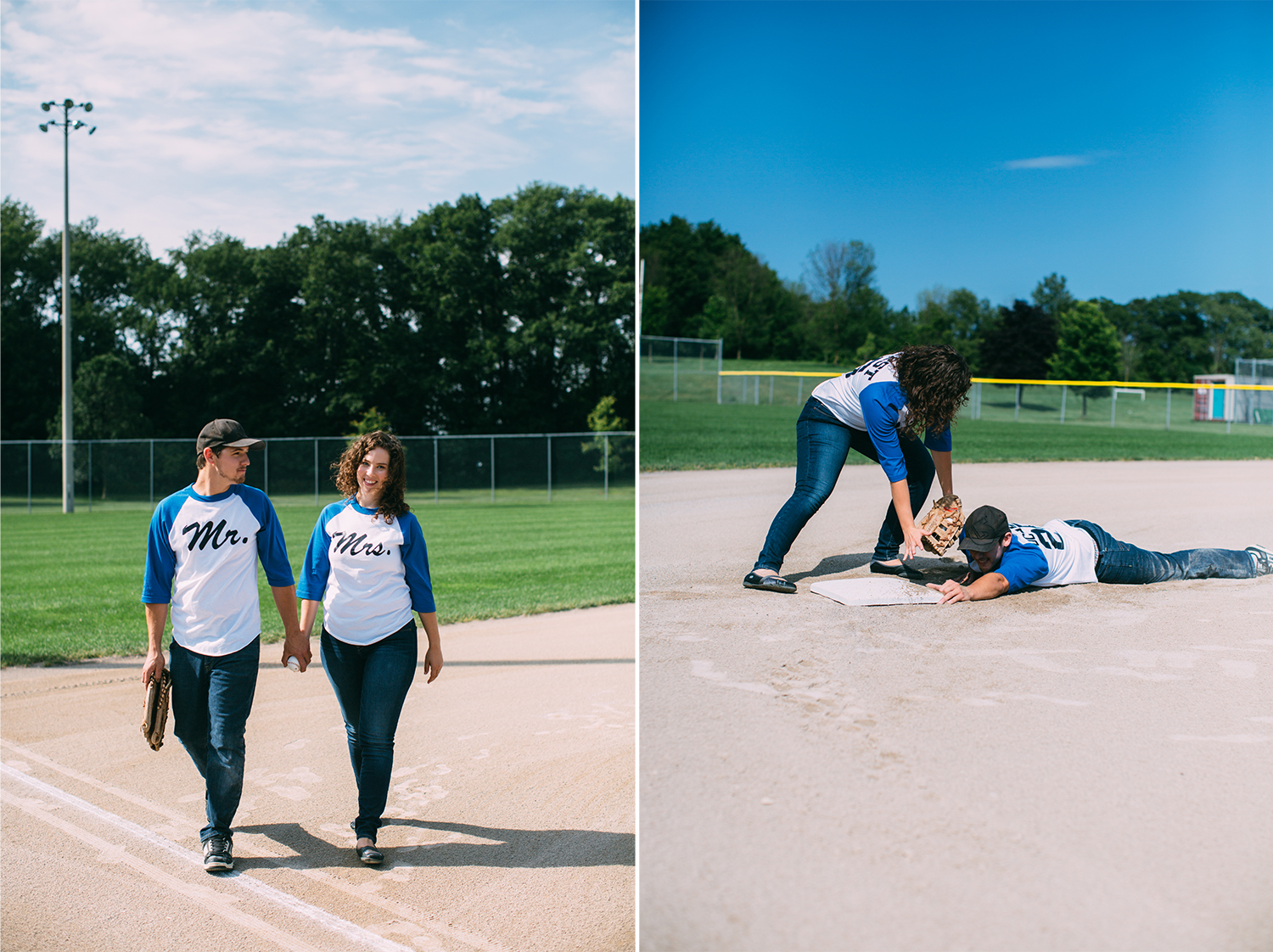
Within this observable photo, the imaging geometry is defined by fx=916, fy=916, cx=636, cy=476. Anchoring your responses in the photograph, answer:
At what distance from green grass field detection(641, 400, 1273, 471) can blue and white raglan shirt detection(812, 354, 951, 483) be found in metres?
6.97

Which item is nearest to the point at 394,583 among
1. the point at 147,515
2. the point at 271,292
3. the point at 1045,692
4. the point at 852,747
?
the point at 852,747

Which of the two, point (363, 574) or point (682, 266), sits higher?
point (682, 266)

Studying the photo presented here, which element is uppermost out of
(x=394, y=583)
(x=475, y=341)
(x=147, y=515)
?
(x=475, y=341)

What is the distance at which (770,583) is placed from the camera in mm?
4332

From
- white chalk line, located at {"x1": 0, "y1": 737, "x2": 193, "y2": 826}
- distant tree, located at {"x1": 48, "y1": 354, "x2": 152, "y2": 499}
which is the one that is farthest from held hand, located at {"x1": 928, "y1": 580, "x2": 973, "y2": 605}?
distant tree, located at {"x1": 48, "y1": 354, "x2": 152, "y2": 499}

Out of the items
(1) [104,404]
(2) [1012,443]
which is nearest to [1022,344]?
(2) [1012,443]

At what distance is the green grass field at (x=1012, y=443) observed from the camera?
1152 centimetres

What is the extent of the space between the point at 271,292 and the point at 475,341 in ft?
27.4

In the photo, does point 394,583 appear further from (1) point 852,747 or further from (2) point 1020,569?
(2) point 1020,569

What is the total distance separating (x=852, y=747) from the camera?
8.36 feet

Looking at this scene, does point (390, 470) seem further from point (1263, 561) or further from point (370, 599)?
point (1263, 561)

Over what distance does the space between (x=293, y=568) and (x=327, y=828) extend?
9.80 m

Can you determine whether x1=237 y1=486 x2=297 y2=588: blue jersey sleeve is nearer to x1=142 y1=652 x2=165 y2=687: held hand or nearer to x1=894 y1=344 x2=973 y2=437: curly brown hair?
x1=142 y1=652 x2=165 y2=687: held hand

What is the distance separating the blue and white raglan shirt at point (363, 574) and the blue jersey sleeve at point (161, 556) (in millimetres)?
505
